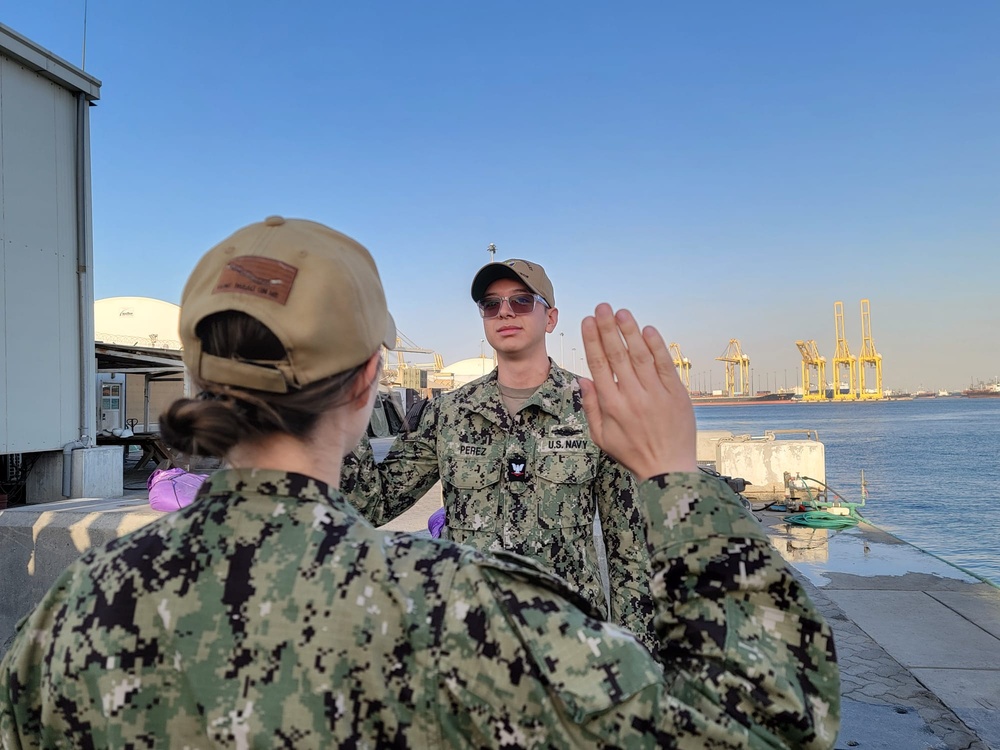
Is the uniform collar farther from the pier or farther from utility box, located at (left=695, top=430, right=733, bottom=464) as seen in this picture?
utility box, located at (left=695, top=430, right=733, bottom=464)

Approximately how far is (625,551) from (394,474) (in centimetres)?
83

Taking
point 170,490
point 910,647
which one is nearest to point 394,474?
point 170,490

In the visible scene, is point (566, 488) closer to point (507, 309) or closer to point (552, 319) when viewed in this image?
point (507, 309)

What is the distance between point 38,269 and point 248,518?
8.07 meters

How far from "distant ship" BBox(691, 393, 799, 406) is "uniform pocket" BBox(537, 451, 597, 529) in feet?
455

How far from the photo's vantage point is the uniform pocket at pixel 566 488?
2445 mm

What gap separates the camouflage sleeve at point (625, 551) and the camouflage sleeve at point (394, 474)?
63 cm

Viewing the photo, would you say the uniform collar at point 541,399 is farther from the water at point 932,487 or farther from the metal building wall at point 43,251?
the metal building wall at point 43,251

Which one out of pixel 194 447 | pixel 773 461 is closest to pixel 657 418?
pixel 194 447

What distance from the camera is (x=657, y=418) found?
3.10 feet

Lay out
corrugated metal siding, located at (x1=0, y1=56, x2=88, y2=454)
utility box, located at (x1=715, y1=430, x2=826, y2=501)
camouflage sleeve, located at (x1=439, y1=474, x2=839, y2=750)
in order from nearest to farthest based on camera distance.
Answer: camouflage sleeve, located at (x1=439, y1=474, x2=839, y2=750) < corrugated metal siding, located at (x1=0, y1=56, x2=88, y2=454) < utility box, located at (x1=715, y1=430, x2=826, y2=501)

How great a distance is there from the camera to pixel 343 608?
0.83 meters

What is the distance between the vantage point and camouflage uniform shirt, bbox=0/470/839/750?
788 mm

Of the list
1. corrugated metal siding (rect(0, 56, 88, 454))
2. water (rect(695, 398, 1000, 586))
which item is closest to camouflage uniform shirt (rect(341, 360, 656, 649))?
water (rect(695, 398, 1000, 586))
